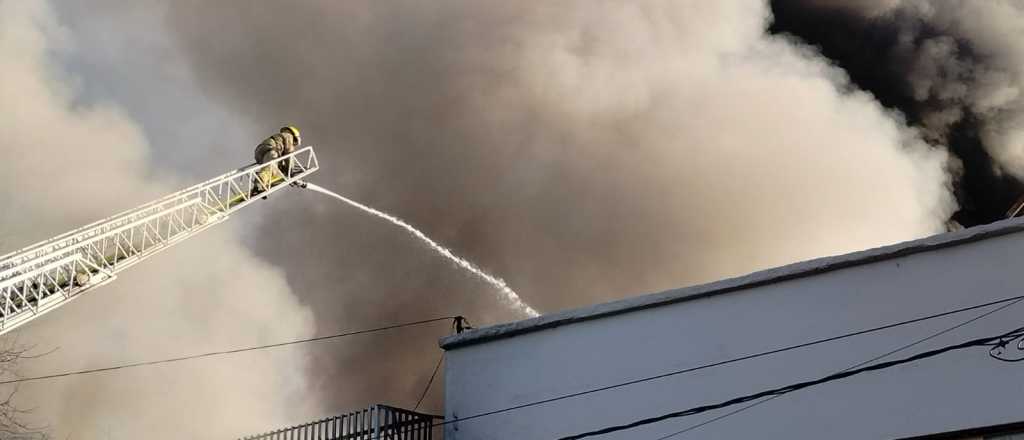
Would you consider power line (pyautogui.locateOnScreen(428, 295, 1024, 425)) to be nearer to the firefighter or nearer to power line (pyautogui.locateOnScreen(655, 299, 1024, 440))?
power line (pyautogui.locateOnScreen(655, 299, 1024, 440))

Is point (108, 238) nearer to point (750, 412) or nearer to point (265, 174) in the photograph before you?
point (265, 174)

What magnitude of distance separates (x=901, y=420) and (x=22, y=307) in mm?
17017

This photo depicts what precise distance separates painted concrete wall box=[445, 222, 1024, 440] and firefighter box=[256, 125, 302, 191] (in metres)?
11.0

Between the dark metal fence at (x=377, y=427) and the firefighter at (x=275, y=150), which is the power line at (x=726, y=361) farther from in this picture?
the firefighter at (x=275, y=150)

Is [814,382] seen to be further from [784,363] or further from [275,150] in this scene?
[275,150]

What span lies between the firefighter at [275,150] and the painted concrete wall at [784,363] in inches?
434

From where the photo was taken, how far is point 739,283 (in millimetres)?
18453

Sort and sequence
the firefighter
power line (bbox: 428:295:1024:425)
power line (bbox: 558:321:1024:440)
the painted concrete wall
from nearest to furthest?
power line (bbox: 558:321:1024:440), the painted concrete wall, power line (bbox: 428:295:1024:425), the firefighter

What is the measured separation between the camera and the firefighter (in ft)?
97.5

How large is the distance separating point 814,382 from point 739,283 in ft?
6.57

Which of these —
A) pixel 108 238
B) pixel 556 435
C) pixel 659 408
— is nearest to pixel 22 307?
pixel 108 238

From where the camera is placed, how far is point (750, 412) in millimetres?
17766

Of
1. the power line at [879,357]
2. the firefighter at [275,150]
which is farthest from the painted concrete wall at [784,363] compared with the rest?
the firefighter at [275,150]

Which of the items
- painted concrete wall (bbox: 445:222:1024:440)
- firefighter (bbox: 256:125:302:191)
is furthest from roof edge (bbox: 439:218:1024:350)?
firefighter (bbox: 256:125:302:191)
